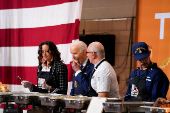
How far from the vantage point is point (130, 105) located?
195 centimetres

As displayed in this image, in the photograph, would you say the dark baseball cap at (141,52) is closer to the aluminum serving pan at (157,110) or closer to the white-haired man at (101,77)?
the white-haired man at (101,77)

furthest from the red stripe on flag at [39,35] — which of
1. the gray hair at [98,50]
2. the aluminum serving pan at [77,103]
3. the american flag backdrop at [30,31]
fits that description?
the aluminum serving pan at [77,103]

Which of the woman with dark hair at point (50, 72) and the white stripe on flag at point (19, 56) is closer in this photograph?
the woman with dark hair at point (50, 72)

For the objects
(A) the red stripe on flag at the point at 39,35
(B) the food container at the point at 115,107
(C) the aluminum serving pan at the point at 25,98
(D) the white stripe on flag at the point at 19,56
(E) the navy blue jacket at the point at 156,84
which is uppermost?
(A) the red stripe on flag at the point at 39,35

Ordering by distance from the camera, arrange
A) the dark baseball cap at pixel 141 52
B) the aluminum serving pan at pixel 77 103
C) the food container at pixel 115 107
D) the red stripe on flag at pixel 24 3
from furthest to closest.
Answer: the red stripe on flag at pixel 24 3 < the dark baseball cap at pixel 141 52 < the aluminum serving pan at pixel 77 103 < the food container at pixel 115 107

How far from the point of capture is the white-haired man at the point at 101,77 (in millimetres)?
2475

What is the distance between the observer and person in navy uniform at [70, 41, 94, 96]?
105 inches

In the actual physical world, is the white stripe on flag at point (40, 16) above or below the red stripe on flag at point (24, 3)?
below

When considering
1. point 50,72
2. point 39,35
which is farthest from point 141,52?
point 39,35

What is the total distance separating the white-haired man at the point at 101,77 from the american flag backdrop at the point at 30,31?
1047 mm

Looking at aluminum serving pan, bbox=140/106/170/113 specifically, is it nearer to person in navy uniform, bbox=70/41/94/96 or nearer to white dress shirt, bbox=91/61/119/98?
white dress shirt, bbox=91/61/119/98

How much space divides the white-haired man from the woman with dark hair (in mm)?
393

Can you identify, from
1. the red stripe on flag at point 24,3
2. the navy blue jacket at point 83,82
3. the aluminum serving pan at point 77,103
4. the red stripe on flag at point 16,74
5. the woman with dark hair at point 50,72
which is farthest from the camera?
the red stripe on flag at point 16,74

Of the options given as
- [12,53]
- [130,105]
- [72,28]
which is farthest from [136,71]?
[12,53]
